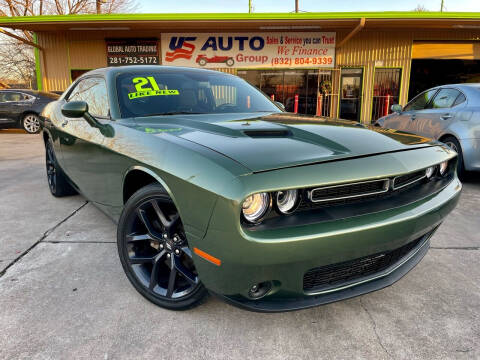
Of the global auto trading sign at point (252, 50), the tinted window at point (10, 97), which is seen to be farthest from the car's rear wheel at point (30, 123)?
the global auto trading sign at point (252, 50)

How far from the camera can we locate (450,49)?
45.5 ft

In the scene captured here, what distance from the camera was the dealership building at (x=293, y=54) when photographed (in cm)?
1348

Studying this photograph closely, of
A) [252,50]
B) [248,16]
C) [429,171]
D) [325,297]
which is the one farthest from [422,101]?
[252,50]

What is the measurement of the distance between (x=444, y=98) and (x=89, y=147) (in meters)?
4.95

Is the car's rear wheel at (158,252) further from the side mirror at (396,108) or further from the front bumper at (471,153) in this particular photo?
the side mirror at (396,108)

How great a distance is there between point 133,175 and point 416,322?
1786 mm

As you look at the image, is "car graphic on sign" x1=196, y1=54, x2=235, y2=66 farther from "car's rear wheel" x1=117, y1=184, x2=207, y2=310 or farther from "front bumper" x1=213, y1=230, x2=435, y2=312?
"front bumper" x1=213, y1=230, x2=435, y2=312

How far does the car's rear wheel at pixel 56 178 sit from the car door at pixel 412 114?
5.05 metres

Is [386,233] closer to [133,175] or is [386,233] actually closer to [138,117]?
[133,175]

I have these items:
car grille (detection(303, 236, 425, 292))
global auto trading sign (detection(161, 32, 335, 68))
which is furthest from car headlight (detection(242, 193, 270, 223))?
global auto trading sign (detection(161, 32, 335, 68))

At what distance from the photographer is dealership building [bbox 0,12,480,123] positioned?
13.5 meters

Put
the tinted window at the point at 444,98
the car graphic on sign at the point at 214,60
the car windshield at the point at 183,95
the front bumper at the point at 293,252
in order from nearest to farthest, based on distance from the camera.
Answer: the front bumper at the point at 293,252, the car windshield at the point at 183,95, the tinted window at the point at 444,98, the car graphic on sign at the point at 214,60

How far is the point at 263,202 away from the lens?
1448 mm

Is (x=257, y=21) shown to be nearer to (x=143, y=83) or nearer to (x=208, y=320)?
(x=143, y=83)
